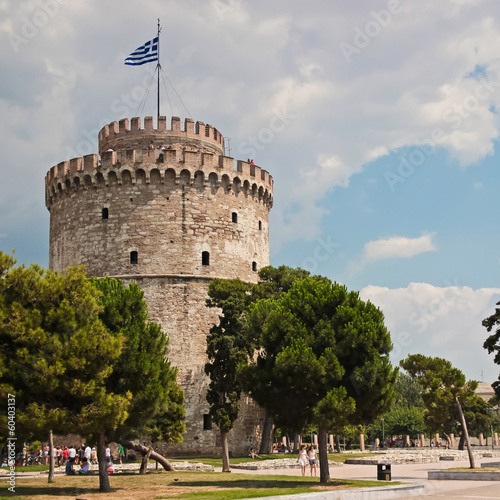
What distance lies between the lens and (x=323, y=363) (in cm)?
2045

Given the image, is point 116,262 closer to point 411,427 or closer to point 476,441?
point 411,427

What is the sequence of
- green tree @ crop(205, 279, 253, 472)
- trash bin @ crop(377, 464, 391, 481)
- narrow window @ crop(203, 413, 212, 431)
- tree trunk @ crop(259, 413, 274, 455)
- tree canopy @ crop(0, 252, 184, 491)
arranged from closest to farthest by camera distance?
tree canopy @ crop(0, 252, 184, 491), trash bin @ crop(377, 464, 391, 481), green tree @ crop(205, 279, 253, 472), narrow window @ crop(203, 413, 212, 431), tree trunk @ crop(259, 413, 274, 455)

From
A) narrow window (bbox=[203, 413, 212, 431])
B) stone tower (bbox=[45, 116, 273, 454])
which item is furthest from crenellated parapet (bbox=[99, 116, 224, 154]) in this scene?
narrow window (bbox=[203, 413, 212, 431])

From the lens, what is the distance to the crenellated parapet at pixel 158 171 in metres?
37.4

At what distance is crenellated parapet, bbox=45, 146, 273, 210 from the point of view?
123ft

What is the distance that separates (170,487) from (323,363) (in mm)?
5785

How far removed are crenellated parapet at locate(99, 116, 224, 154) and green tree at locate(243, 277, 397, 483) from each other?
19.9 meters

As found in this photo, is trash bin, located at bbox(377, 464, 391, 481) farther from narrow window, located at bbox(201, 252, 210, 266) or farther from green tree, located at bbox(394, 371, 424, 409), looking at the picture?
green tree, located at bbox(394, 371, 424, 409)

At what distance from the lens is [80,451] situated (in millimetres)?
32188

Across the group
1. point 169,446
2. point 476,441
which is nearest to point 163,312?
point 169,446

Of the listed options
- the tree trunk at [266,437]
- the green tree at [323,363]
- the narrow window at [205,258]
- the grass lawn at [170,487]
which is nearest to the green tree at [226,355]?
the narrow window at [205,258]

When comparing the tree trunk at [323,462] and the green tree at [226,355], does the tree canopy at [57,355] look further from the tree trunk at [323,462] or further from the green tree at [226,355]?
the green tree at [226,355]

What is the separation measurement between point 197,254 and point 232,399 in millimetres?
10394

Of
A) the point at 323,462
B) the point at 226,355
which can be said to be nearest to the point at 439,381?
the point at 323,462
